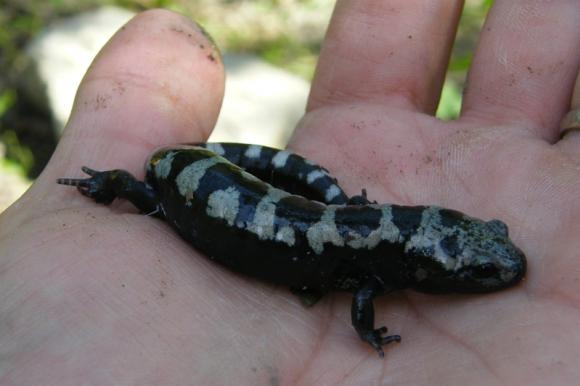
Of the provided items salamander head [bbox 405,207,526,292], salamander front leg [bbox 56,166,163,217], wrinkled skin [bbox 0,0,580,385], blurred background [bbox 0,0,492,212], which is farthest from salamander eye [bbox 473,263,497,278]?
blurred background [bbox 0,0,492,212]

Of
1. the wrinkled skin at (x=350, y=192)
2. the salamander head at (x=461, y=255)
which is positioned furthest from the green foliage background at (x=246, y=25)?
the salamander head at (x=461, y=255)

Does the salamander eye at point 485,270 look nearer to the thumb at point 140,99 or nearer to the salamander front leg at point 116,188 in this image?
the salamander front leg at point 116,188

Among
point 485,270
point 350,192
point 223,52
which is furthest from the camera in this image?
point 223,52

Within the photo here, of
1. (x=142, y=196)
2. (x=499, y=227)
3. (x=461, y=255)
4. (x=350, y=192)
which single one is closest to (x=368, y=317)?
(x=461, y=255)

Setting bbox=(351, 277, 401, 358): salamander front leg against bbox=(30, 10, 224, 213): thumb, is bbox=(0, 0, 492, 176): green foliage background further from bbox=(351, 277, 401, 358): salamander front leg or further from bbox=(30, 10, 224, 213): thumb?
bbox=(351, 277, 401, 358): salamander front leg

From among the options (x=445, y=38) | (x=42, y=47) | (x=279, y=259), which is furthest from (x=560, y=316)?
(x=42, y=47)

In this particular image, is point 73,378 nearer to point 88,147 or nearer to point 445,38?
point 88,147

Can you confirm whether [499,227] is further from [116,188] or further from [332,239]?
[116,188]
